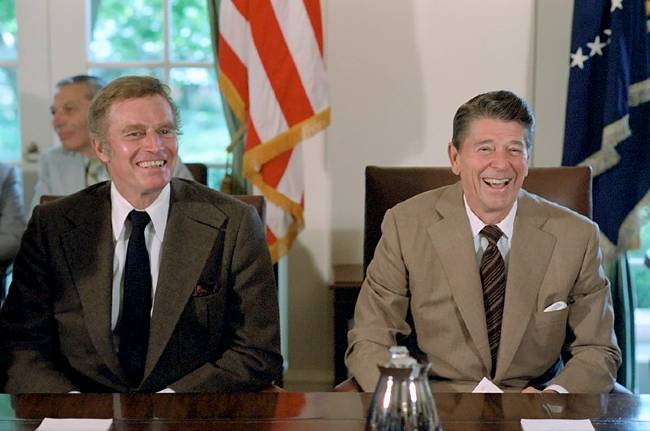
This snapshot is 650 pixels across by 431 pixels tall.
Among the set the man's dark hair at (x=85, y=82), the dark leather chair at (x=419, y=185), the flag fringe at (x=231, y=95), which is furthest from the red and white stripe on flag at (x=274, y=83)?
the dark leather chair at (x=419, y=185)

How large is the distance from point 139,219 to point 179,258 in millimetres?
140

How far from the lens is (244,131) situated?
384 centimetres

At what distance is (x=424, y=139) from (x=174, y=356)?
200cm

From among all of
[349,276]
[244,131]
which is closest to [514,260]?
[349,276]

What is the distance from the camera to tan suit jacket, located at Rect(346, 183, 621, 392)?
2.33 meters

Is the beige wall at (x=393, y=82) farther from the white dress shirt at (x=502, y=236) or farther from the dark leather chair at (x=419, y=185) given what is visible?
the white dress shirt at (x=502, y=236)

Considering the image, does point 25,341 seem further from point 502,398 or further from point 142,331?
point 502,398

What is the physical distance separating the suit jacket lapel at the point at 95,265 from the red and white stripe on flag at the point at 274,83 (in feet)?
4.57

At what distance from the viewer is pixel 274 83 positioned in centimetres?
373

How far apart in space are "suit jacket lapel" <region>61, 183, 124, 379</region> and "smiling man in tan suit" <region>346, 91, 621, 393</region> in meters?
0.59

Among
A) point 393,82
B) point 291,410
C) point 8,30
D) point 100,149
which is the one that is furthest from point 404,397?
point 8,30

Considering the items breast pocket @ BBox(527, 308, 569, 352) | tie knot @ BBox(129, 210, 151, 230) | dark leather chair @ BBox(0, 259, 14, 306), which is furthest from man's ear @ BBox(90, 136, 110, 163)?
dark leather chair @ BBox(0, 259, 14, 306)

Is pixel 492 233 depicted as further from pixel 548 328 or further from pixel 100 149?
pixel 100 149

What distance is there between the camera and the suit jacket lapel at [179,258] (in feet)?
7.41
